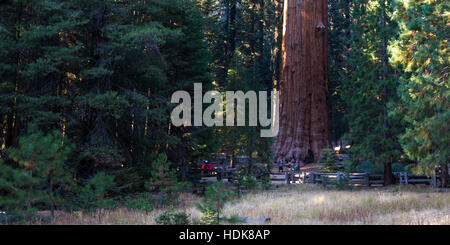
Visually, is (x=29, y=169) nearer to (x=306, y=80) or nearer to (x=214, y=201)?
(x=214, y=201)

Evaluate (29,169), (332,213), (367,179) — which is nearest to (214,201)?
(332,213)

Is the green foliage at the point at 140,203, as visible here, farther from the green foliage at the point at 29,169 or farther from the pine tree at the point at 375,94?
the pine tree at the point at 375,94

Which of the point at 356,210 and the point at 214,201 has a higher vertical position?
the point at 214,201

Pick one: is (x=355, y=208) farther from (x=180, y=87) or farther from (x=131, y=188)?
(x=180, y=87)

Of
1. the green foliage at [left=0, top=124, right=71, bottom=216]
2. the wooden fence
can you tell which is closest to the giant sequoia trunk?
the wooden fence

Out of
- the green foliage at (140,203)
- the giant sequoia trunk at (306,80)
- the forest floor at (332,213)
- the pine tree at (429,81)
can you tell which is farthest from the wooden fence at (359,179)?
the green foliage at (140,203)

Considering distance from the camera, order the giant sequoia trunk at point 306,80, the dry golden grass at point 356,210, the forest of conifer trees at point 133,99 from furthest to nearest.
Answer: the giant sequoia trunk at point 306,80
the forest of conifer trees at point 133,99
the dry golden grass at point 356,210

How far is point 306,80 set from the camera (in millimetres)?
28984

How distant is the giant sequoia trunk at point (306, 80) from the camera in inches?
1133

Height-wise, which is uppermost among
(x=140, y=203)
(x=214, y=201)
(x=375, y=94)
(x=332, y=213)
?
(x=375, y=94)

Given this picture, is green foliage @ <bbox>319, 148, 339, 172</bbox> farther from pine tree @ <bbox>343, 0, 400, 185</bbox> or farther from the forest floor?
the forest floor

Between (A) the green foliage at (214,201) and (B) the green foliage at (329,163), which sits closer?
(A) the green foliage at (214,201)

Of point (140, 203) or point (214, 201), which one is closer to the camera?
point (214, 201)
